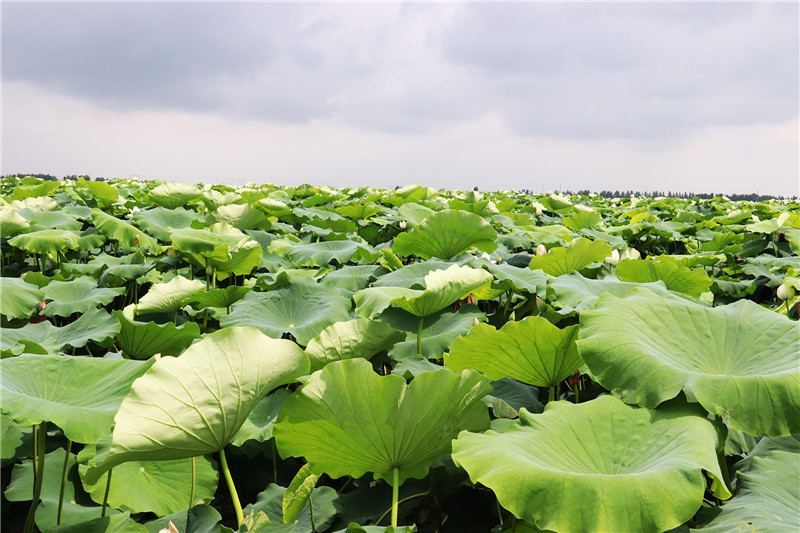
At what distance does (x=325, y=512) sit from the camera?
1.08m

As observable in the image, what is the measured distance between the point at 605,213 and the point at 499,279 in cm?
599

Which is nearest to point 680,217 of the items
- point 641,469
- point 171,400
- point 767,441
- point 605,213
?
point 605,213

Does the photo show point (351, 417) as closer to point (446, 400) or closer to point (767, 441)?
point (446, 400)

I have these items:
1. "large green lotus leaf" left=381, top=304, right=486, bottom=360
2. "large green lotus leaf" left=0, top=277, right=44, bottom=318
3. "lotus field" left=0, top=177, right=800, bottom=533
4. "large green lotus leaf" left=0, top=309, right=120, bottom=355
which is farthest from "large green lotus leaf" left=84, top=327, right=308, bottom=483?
"large green lotus leaf" left=0, top=277, right=44, bottom=318

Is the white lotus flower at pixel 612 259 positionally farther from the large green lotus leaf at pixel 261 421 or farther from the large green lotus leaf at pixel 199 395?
the large green lotus leaf at pixel 199 395

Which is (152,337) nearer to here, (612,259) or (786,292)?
(612,259)

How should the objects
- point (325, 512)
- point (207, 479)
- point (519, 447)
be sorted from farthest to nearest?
1. point (207, 479)
2. point (325, 512)
3. point (519, 447)

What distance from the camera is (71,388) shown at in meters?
1.20

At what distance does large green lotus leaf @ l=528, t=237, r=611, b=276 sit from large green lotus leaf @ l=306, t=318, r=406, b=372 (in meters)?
1.06

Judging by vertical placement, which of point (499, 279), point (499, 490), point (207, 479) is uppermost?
point (499, 279)

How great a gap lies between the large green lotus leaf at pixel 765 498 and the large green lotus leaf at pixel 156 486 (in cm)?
117

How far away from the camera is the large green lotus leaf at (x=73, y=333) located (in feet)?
5.65

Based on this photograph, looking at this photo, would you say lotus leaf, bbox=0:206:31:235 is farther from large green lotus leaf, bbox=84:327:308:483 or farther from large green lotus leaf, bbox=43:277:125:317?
large green lotus leaf, bbox=84:327:308:483

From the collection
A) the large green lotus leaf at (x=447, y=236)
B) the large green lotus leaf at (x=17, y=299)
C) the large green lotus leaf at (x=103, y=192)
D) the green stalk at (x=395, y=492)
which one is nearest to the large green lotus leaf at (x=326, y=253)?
the large green lotus leaf at (x=447, y=236)
